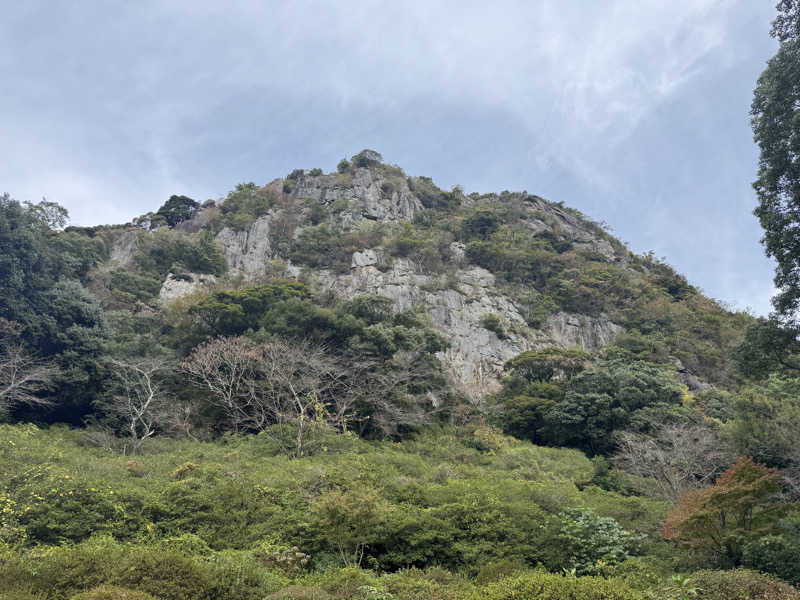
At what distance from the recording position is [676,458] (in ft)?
45.1

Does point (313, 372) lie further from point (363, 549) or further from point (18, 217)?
point (18, 217)

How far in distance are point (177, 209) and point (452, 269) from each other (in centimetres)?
2917

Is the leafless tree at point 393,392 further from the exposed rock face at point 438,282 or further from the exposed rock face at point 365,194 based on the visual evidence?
the exposed rock face at point 365,194

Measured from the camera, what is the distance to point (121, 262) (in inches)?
1356

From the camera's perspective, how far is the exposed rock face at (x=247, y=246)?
37844 mm

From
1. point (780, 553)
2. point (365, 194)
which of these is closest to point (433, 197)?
point (365, 194)

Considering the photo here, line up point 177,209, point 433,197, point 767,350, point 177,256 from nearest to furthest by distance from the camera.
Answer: point 767,350, point 177,256, point 177,209, point 433,197

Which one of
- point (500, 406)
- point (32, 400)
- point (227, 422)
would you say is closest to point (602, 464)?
point (500, 406)

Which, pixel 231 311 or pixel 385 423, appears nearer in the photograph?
pixel 385 423

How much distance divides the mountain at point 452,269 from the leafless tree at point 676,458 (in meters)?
10.6

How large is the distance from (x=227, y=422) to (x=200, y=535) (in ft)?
32.7

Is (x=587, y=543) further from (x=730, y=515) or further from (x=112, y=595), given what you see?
(x=112, y=595)

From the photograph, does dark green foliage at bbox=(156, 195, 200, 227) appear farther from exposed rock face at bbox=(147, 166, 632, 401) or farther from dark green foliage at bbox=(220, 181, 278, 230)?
dark green foliage at bbox=(220, 181, 278, 230)

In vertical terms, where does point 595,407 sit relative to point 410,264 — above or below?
below
